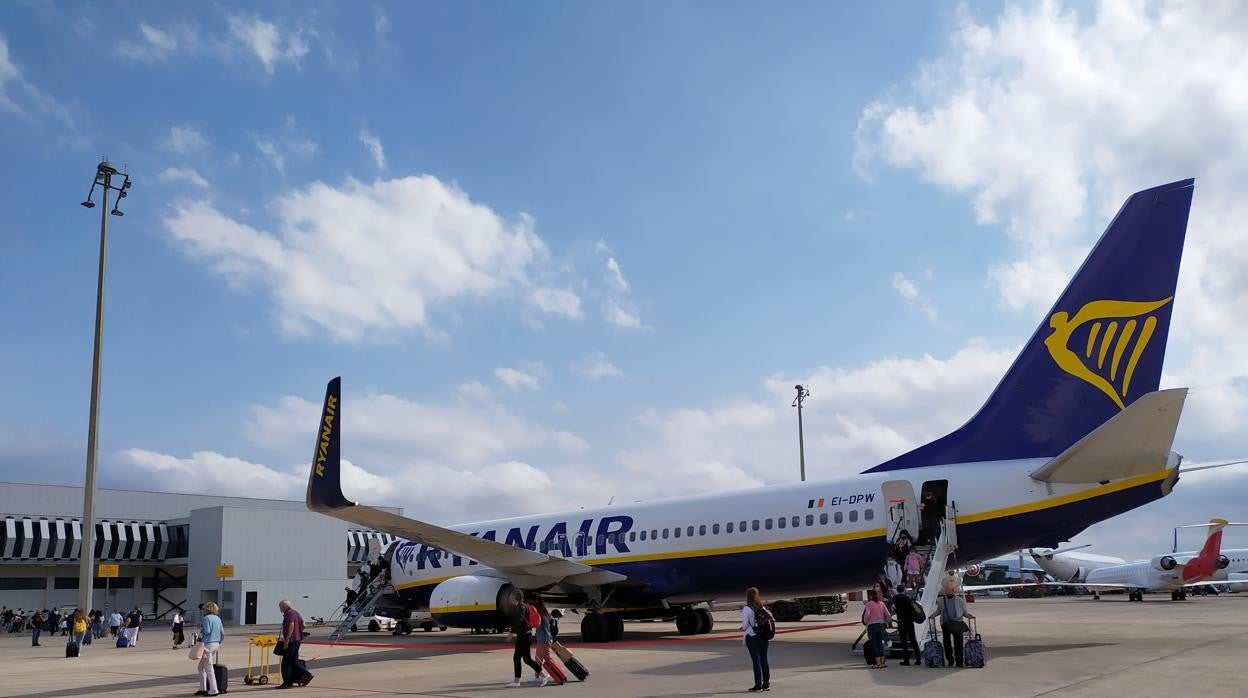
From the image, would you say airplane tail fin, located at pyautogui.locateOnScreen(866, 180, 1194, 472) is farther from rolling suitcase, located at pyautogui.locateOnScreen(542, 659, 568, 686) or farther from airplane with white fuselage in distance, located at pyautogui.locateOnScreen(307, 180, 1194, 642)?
rolling suitcase, located at pyautogui.locateOnScreen(542, 659, 568, 686)

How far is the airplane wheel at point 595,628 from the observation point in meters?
20.4

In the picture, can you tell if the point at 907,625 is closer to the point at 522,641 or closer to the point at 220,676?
the point at 522,641

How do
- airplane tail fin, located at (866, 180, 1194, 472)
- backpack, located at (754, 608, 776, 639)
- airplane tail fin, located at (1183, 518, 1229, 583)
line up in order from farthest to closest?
airplane tail fin, located at (1183, 518, 1229, 583), airplane tail fin, located at (866, 180, 1194, 472), backpack, located at (754, 608, 776, 639)

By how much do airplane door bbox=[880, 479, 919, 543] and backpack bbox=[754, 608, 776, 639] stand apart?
546cm

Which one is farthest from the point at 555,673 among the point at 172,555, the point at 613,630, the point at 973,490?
the point at 172,555

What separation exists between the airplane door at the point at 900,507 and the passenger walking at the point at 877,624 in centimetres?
285

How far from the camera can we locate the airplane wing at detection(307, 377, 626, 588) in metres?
16.7

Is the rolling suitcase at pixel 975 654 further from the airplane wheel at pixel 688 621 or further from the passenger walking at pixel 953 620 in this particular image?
the airplane wheel at pixel 688 621

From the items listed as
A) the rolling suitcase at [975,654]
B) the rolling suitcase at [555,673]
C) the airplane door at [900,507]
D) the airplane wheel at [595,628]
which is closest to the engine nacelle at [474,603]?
the airplane wheel at [595,628]

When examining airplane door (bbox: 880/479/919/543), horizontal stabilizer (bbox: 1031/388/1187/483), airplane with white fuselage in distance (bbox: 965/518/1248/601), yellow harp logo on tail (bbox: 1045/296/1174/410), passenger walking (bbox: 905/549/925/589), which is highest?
yellow harp logo on tail (bbox: 1045/296/1174/410)

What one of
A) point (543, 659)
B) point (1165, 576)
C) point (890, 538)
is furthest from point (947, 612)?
point (1165, 576)

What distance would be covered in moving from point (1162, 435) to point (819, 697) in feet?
21.9

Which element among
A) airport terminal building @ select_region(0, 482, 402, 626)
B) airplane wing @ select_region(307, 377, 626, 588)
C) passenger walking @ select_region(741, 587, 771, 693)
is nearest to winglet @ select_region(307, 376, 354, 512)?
airplane wing @ select_region(307, 377, 626, 588)

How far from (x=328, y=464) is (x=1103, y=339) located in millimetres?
13379
